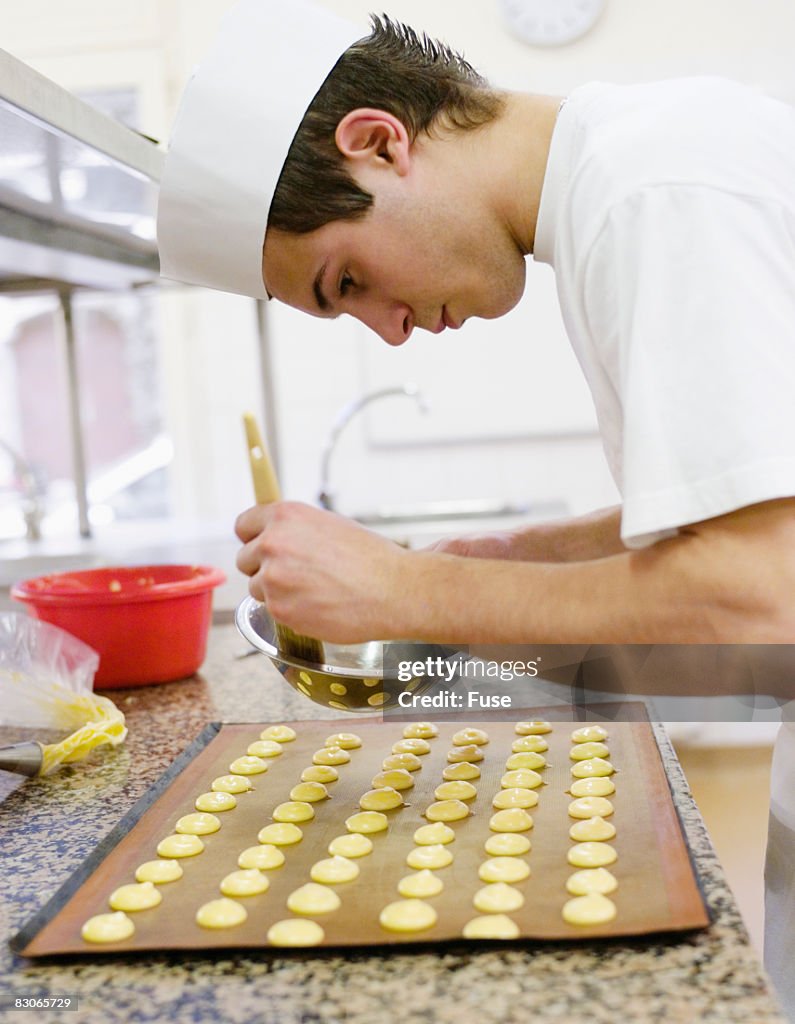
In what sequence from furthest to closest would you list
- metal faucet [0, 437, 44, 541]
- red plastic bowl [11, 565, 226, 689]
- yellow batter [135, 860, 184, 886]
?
1. metal faucet [0, 437, 44, 541]
2. red plastic bowl [11, 565, 226, 689]
3. yellow batter [135, 860, 184, 886]

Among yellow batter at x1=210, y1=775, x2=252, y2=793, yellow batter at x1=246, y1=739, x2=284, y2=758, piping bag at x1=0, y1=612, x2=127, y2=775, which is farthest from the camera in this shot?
piping bag at x1=0, y1=612, x2=127, y2=775

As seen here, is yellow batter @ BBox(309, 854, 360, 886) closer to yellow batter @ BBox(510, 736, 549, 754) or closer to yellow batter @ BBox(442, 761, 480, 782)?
yellow batter @ BBox(442, 761, 480, 782)

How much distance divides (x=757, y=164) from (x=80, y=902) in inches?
29.7

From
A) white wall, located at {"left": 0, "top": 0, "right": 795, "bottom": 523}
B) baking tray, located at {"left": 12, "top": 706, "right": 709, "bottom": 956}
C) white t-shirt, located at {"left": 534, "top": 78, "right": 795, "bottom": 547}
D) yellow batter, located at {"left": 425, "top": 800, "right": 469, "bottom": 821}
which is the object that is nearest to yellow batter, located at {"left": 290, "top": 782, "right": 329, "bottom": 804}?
baking tray, located at {"left": 12, "top": 706, "right": 709, "bottom": 956}

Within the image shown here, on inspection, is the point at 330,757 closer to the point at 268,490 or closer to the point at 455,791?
the point at 455,791

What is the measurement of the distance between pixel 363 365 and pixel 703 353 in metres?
2.83

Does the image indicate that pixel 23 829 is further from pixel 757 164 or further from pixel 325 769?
pixel 757 164

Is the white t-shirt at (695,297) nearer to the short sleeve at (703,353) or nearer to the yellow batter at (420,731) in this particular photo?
the short sleeve at (703,353)

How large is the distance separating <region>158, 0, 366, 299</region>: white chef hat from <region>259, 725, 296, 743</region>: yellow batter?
0.49 meters

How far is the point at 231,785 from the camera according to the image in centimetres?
106

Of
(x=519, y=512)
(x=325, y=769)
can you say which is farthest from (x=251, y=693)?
(x=519, y=512)

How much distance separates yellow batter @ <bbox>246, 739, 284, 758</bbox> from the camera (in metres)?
1.16

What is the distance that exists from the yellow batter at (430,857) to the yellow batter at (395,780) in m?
0.18

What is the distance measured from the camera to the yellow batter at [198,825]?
0.95 meters
